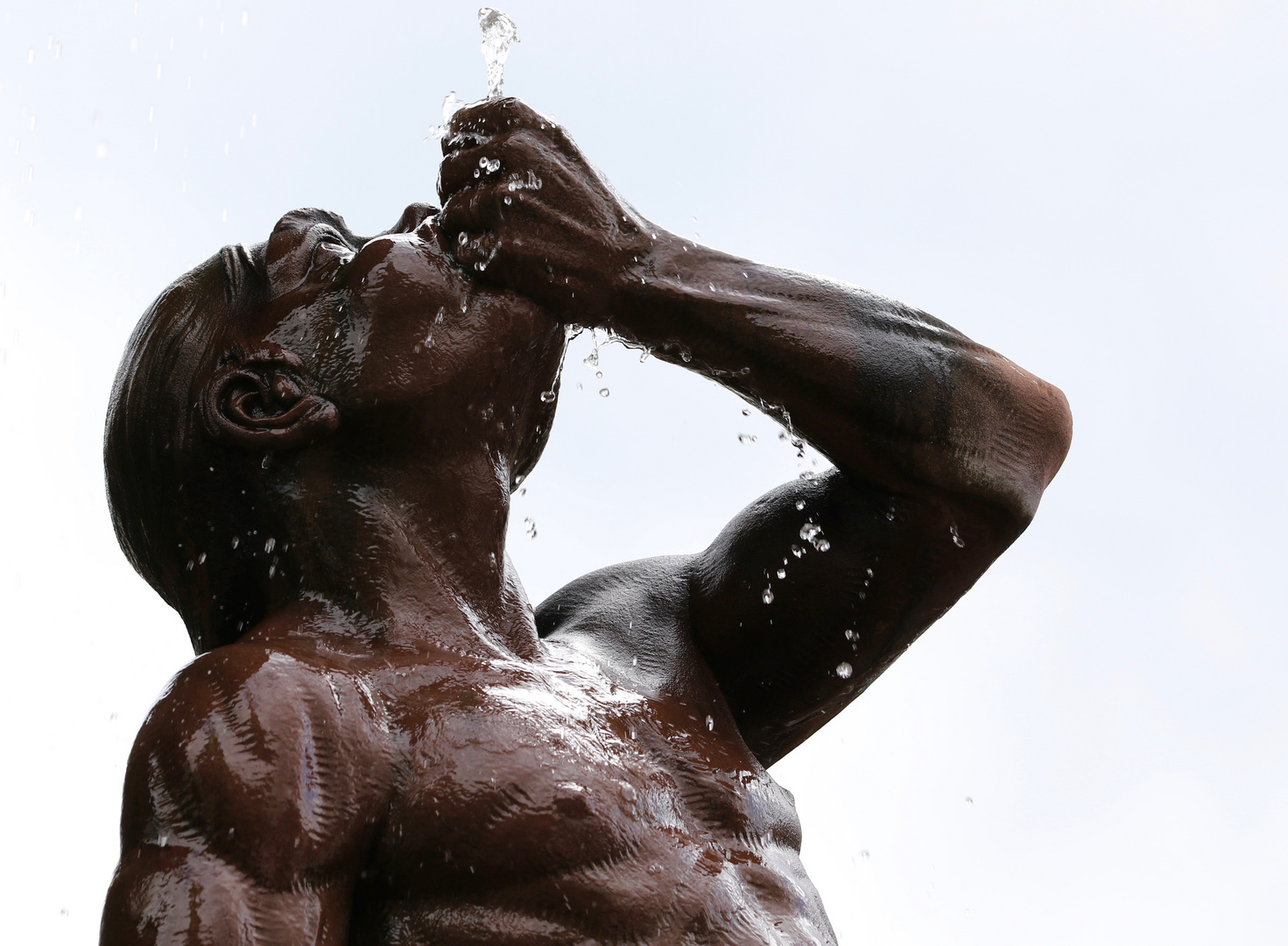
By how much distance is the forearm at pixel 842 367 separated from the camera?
345 centimetres

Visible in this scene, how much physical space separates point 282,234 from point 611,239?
74 cm

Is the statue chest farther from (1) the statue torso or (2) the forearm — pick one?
(2) the forearm

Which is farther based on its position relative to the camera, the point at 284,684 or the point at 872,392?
the point at 872,392

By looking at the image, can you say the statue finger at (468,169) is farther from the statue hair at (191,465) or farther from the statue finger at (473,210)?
the statue hair at (191,465)

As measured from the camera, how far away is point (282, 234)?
3566mm

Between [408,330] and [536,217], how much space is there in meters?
0.36

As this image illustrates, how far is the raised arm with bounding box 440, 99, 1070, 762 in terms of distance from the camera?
3.43 meters

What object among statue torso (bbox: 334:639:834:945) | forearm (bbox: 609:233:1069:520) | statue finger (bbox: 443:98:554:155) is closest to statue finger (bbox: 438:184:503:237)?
statue finger (bbox: 443:98:554:155)

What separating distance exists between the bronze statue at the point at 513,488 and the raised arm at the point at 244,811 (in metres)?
0.04

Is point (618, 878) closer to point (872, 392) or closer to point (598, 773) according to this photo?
point (598, 773)

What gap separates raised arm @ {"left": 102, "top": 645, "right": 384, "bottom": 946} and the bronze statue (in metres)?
0.04

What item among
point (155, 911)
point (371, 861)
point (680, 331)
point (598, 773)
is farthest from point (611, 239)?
point (155, 911)

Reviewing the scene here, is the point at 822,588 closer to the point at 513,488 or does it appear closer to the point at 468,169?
the point at 513,488

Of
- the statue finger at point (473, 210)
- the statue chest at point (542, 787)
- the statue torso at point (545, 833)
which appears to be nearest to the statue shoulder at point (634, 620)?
the statue chest at point (542, 787)
